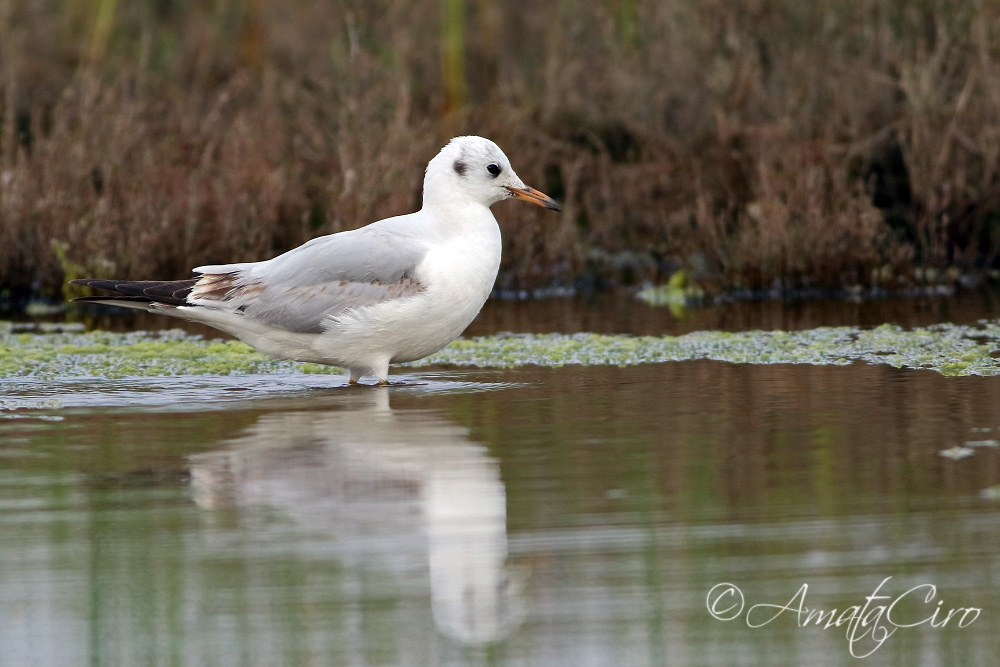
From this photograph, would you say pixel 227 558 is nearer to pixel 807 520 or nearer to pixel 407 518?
pixel 407 518

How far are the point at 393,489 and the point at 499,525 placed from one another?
0.62 m

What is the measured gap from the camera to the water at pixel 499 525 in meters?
3.63

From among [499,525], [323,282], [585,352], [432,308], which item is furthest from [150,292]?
[499,525]

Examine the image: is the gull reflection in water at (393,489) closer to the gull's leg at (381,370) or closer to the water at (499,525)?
the water at (499,525)

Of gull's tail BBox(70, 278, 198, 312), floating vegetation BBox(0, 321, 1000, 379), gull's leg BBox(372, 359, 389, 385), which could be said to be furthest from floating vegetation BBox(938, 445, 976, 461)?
gull's tail BBox(70, 278, 198, 312)

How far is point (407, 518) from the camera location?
4656 mm

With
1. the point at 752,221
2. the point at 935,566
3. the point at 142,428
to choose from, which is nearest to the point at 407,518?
the point at 935,566

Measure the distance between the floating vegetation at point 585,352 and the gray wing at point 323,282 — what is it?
70 centimetres

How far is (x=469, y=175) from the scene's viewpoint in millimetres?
7566

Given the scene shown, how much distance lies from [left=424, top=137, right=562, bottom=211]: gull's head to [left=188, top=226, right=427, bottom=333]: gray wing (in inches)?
13.6

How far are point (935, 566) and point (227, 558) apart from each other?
1892 millimetres

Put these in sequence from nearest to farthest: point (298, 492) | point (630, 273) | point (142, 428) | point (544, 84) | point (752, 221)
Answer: point (298, 492) → point (142, 428) → point (752, 221) → point (630, 273) → point (544, 84)
